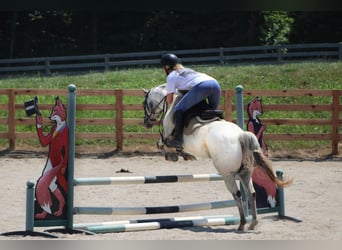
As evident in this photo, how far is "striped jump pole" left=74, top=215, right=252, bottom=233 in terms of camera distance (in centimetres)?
506

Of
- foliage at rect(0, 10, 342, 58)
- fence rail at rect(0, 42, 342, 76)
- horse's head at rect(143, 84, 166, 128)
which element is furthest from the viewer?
fence rail at rect(0, 42, 342, 76)

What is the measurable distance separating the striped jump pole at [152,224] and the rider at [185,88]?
27.0 inches

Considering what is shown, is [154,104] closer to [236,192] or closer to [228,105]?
[236,192]

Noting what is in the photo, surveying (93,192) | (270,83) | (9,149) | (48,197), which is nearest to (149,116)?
(48,197)

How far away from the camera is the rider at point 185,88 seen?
208 inches

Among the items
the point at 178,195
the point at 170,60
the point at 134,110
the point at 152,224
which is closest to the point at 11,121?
the point at 134,110

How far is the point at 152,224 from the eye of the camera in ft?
17.3

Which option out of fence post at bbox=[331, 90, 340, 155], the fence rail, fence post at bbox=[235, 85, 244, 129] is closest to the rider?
fence post at bbox=[235, 85, 244, 129]

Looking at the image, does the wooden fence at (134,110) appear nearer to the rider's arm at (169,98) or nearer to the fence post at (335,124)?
the fence post at (335,124)

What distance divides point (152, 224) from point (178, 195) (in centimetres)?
245

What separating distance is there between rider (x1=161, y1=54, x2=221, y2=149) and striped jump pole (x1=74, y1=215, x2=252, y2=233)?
2.25ft

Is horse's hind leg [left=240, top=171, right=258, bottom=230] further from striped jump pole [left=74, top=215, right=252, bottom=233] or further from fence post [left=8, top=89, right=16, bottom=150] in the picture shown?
fence post [left=8, top=89, right=16, bottom=150]

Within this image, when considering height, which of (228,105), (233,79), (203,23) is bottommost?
(203,23)

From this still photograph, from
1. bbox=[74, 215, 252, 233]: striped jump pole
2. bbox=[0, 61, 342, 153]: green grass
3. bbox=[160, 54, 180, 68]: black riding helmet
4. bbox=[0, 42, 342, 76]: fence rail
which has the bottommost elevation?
bbox=[74, 215, 252, 233]: striped jump pole
